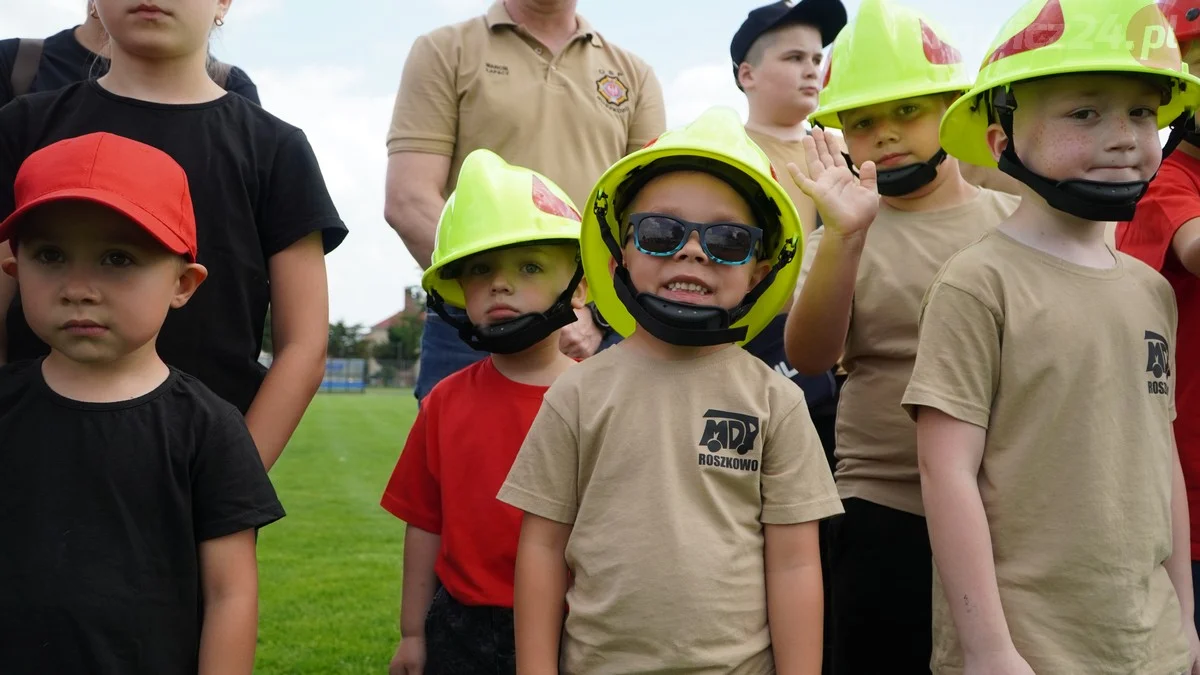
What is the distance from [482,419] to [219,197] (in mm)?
944

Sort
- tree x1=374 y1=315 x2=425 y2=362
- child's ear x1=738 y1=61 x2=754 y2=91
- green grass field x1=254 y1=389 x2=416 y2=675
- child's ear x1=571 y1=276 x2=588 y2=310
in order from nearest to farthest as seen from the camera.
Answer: child's ear x1=571 y1=276 x2=588 y2=310 → child's ear x1=738 y1=61 x2=754 y2=91 → green grass field x1=254 y1=389 x2=416 y2=675 → tree x1=374 y1=315 x2=425 y2=362

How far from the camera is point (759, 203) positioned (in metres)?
2.91

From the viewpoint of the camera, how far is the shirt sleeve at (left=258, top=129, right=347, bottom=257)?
308 centimetres

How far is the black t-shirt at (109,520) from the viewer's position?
2.41 m

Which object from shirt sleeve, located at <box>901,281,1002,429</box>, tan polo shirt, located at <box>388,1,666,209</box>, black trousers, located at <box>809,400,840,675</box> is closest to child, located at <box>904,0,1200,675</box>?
shirt sleeve, located at <box>901,281,1002,429</box>

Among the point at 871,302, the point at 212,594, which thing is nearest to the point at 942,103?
the point at 871,302

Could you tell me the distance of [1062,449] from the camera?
8.79 feet

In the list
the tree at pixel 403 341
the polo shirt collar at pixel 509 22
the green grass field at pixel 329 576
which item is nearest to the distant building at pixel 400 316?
the tree at pixel 403 341

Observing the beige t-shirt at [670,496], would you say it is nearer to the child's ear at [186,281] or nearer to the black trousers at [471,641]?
the black trousers at [471,641]

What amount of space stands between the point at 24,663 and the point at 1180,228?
3.13m

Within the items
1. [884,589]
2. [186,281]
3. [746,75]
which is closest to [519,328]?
[186,281]

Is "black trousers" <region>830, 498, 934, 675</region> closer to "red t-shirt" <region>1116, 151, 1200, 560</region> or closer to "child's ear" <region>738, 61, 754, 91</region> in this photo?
"red t-shirt" <region>1116, 151, 1200, 560</region>

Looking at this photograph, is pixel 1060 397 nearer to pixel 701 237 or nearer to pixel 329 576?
pixel 701 237

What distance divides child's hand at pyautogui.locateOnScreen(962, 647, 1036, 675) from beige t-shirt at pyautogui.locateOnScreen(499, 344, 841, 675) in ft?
1.50
